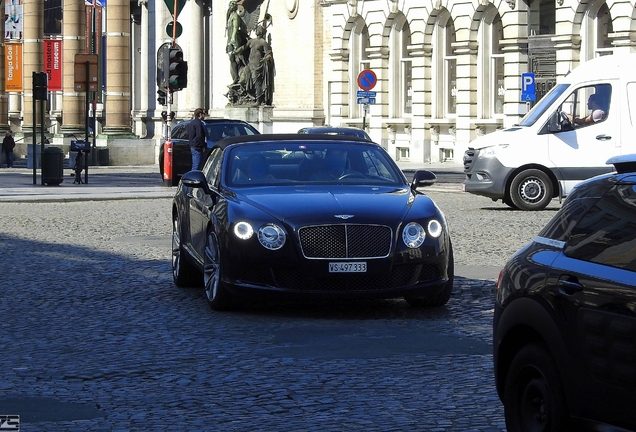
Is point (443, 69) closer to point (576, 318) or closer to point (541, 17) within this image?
point (541, 17)

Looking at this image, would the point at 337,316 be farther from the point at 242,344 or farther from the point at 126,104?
the point at 126,104

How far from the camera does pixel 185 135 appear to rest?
3806 cm

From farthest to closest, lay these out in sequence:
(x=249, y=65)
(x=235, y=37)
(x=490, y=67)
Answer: (x=249, y=65) → (x=235, y=37) → (x=490, y=67)

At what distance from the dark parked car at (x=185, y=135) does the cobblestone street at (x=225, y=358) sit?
60.4 ft

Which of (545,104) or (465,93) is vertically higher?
(465,93)

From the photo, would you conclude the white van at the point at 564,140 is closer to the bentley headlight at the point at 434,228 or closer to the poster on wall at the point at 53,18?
the bentley headlight at the point at 434,228

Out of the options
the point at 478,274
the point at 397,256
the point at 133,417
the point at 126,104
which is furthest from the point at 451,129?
the point at 133,417

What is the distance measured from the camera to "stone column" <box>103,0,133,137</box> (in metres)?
51.7

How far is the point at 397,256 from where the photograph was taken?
11.8 metres

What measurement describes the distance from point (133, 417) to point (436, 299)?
4.89m

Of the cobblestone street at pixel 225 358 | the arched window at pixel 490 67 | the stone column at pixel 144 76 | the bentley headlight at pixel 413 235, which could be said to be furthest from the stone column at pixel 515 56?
the bentley headlight at pixel 413 235

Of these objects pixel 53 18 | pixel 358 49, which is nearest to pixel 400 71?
pixel 358 49

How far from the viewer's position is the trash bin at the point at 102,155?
173 feet

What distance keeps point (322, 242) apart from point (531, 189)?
1405cm
